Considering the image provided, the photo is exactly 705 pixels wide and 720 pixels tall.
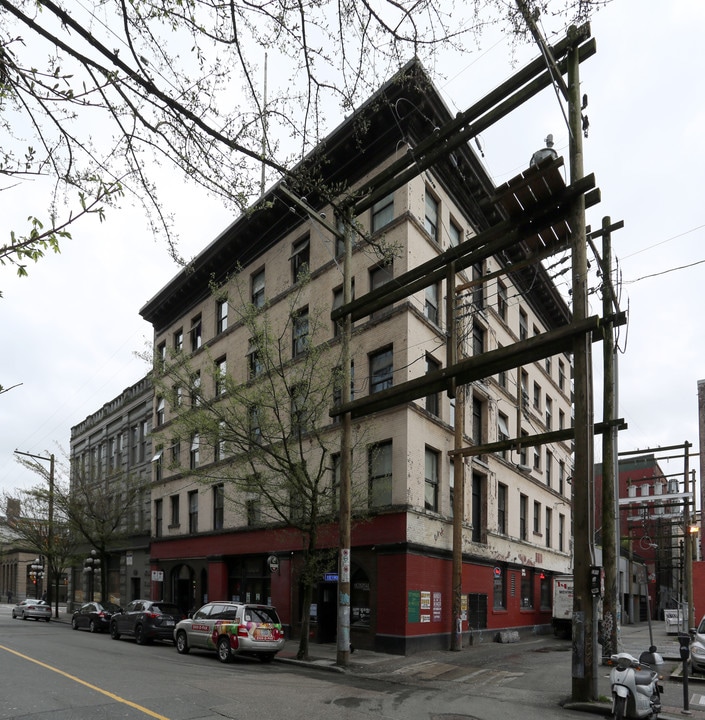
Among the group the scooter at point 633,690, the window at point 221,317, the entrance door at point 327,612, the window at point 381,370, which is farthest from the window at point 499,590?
the scooter at point 633,690

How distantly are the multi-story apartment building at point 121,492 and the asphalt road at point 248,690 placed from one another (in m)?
18.4

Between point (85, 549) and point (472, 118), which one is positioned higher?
point (472, 118)

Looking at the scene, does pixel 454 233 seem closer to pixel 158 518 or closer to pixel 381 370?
pixel 381 370

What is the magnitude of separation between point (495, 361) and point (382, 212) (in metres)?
12.0

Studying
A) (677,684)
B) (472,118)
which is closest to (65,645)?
(677,684)

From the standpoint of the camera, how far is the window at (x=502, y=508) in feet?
→ 94.4

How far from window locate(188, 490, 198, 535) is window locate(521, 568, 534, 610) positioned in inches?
596

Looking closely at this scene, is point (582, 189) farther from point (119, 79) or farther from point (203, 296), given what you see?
point (203, 296)

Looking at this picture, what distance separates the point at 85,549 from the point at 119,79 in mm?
47769

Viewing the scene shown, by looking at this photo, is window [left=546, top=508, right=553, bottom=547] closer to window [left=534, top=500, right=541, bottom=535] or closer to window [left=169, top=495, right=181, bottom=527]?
window [left=534, top=500, right=541, bottom=535]

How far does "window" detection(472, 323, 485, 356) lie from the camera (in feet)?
89.4

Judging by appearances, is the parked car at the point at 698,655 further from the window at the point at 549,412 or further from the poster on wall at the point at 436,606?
the window at the point at 549,412

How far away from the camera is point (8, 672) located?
14.6m

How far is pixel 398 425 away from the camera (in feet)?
71.4
